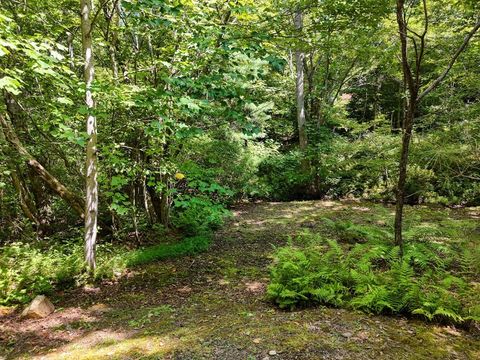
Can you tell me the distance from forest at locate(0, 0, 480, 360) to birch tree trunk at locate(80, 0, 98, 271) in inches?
0.9

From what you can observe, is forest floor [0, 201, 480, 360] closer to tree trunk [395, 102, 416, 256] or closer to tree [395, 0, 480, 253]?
tree trunk [395, 102, 416, 256]

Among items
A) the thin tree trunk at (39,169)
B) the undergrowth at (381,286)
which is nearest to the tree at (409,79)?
the undergrowth at (381,286)

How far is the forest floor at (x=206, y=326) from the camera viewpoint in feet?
9.66

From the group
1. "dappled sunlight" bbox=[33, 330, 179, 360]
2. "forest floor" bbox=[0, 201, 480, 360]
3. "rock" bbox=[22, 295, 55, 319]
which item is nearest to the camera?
"forest floor" bbox=[0, 201, 480, 360]

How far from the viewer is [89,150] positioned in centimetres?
482

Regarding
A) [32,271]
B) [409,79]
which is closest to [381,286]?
[409,79]

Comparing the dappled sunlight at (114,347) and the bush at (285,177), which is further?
the bush at (285,177)

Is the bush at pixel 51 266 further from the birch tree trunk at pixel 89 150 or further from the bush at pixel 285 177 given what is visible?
the bush at pixel 285 177

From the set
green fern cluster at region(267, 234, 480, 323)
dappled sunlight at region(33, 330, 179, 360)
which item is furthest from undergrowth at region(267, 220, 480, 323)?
dappled sunlight at region(33, 330, 179, 360)

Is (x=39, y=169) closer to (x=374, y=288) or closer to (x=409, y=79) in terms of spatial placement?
(x=374, y=288)

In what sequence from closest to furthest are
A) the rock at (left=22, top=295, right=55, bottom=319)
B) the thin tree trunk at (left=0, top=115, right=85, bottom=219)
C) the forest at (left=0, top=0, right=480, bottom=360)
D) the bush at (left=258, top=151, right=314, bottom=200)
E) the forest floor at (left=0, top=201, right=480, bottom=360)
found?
the forest floor at (left=0, top=201, right=480, bottom=360) < the forest at (left=0, top=0, right=480, bottom=360) < the rock at (left=22, top=295, right=55, bottom=319) < the thin tree trunk at (left=0, top=115, right=85, bottom=219) < the bush at (left=258, top=151, right=314, bottom=200)

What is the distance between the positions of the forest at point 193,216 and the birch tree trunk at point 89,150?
0.02 metres

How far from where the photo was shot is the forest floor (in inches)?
116

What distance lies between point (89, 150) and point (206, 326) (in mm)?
3153
